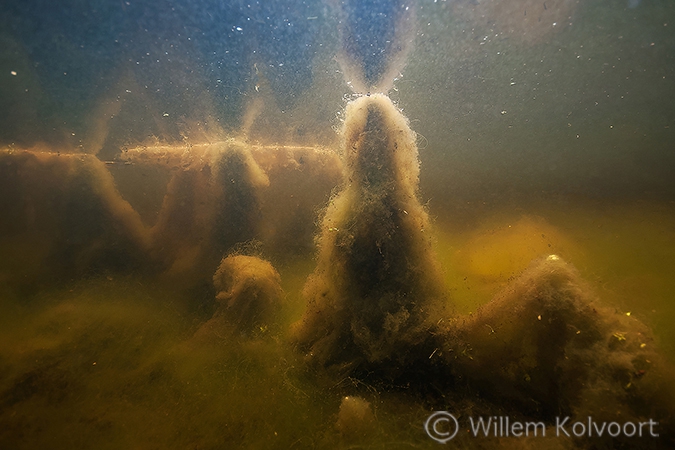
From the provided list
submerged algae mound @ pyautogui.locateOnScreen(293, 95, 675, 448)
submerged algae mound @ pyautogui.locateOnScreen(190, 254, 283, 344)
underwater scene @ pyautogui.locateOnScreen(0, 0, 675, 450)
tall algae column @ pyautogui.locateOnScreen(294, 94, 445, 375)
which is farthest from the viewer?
submerged algae mound @ pyautogui.locateOnScreen(190, 254, 283, 344)

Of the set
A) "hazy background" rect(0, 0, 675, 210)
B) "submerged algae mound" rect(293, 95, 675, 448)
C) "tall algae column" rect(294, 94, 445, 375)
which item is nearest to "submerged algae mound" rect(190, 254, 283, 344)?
"submerged algae mound" rect(293, 95, 675, 448)

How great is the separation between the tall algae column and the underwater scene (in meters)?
0.03

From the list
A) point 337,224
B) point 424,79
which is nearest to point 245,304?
point 337,224

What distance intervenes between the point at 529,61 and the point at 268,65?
7318 mm

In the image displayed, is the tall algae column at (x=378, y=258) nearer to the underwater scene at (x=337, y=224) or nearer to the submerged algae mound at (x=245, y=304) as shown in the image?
the underwater scene at (x=337, y=224)

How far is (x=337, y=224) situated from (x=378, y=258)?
2.01ft

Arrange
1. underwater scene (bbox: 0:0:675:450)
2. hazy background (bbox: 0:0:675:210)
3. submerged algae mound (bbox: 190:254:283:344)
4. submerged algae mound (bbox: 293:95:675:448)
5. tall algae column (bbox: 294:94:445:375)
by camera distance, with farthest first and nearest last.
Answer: hazy background (bbox: 0:0:675:210) < submerged algae mound (bbox: 190:254:283:344) < tall algae column (bbox: 294:94:445:375) < underwater scene (bbox: 0:0:675:450) < submerged algae mound (bbox: 293:95:675:448)

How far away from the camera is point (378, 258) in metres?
2.71

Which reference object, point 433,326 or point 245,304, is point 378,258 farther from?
point 245,304

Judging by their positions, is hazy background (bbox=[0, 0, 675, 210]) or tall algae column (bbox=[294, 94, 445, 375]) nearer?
tall algae column (bbox=[294, 94, 445, 375])

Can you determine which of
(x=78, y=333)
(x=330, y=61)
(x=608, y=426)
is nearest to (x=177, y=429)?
(x=78, y=333)

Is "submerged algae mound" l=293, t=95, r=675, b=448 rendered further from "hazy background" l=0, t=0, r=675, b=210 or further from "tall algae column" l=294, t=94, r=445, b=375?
"hazy background" l=0, t=0, r=675, b=210

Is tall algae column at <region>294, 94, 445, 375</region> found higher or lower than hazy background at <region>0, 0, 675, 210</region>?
lower

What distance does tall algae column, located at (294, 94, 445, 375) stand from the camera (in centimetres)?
263
